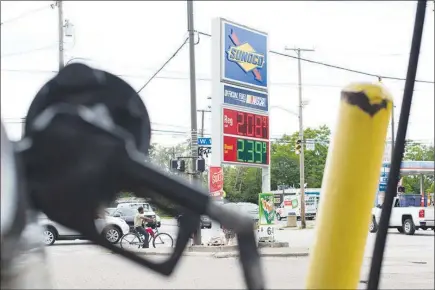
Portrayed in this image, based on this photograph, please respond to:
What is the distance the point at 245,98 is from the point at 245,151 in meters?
1.43

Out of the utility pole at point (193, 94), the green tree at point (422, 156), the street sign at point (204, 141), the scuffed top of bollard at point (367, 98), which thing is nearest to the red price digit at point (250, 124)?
the utility pole at point (193, 94)

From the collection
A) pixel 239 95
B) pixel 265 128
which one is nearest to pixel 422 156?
pixel 239 95

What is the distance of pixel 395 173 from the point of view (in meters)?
0.93

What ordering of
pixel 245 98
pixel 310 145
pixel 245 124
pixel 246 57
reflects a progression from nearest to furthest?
pixel 245 124, pixel 245 98, pixel 246 57, pixel 310 145

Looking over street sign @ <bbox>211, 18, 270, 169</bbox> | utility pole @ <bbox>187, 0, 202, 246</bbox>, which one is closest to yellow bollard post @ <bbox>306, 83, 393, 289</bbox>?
street sign @ <bbox>211, 18, 270, 169</bbox>

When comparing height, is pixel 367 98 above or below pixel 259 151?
below

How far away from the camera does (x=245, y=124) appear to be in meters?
17.6

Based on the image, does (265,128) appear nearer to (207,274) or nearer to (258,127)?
(258,127)

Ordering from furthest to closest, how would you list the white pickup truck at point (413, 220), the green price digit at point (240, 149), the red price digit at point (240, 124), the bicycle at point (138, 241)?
the white pickup truck at point (413, 220)
the red price digit at point (240, 124)
the green price digit at point (240, 149)
the bicycle at point (138, 241)

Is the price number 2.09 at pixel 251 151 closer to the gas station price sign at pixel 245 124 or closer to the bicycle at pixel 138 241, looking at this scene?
the gas station price sign at pixel 245 124

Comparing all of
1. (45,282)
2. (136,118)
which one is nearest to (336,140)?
(136,118)

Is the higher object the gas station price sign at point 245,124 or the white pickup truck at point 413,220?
the gas station price sign at point 245,124

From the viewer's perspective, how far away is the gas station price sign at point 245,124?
1714 cm

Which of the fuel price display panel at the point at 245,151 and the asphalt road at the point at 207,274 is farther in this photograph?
the fuel price display panel at the point at 245,151
